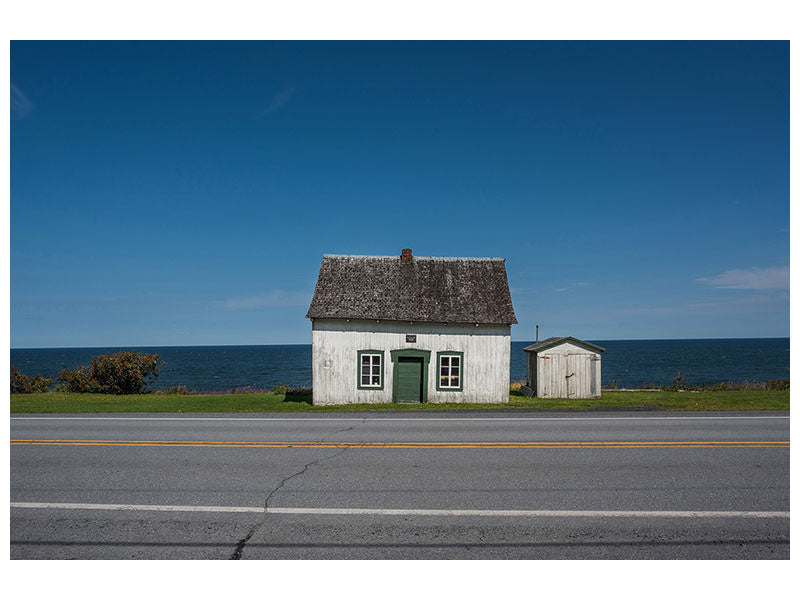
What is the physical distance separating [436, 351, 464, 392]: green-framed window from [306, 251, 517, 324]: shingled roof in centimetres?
150

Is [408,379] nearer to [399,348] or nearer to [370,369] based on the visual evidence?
[399,348]

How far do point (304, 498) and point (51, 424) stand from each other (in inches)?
405

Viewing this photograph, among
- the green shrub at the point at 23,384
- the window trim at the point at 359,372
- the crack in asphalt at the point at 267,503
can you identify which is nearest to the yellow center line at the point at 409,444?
the crack in asphalt at the point at 267,503

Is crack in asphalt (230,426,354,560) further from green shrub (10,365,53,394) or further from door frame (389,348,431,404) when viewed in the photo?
green shrub (10,365,53,394)

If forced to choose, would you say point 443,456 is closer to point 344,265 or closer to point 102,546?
point 102,546

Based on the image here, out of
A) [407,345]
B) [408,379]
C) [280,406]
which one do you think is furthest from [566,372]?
[280,406]

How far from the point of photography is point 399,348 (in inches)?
794

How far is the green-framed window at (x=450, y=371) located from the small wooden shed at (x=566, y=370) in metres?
4.62

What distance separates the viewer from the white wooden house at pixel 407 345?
65.4 feet

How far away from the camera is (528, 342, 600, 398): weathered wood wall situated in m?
22.5

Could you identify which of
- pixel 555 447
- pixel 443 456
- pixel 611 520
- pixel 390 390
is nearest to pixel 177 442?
pixel 443 456

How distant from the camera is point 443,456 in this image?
9.29 m

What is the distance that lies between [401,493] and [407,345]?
13173mm
